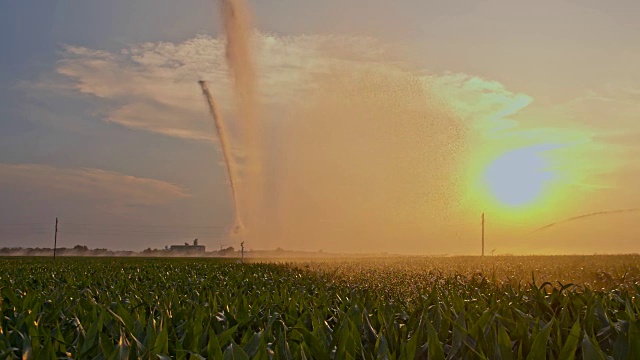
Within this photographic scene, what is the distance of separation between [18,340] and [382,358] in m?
3.12

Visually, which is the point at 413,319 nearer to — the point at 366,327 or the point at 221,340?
the point at 366,327

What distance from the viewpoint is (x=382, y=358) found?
10.5 feet

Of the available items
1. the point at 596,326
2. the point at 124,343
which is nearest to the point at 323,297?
the point at 596,326

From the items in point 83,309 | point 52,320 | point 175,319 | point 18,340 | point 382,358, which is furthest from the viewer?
point 83,309

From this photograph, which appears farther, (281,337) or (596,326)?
(596,326)

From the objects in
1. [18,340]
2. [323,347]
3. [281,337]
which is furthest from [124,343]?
[18,340]

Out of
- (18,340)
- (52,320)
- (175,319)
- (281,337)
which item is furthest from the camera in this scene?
(52,320)

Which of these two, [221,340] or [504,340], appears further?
[221,340]

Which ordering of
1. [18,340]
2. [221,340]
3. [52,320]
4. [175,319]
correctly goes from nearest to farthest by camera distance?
[221,340]
[18,340]
[175,319]
[52,320]

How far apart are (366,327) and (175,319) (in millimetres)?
2100

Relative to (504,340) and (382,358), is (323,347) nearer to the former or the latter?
(382,358)

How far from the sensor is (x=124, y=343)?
328 cm

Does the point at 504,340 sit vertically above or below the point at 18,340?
above

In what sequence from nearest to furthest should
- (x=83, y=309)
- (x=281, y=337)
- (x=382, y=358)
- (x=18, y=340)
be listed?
(x=382, y=358) → (x=281, y=337) → (x=18, y=340) → (x=83, y=309)
